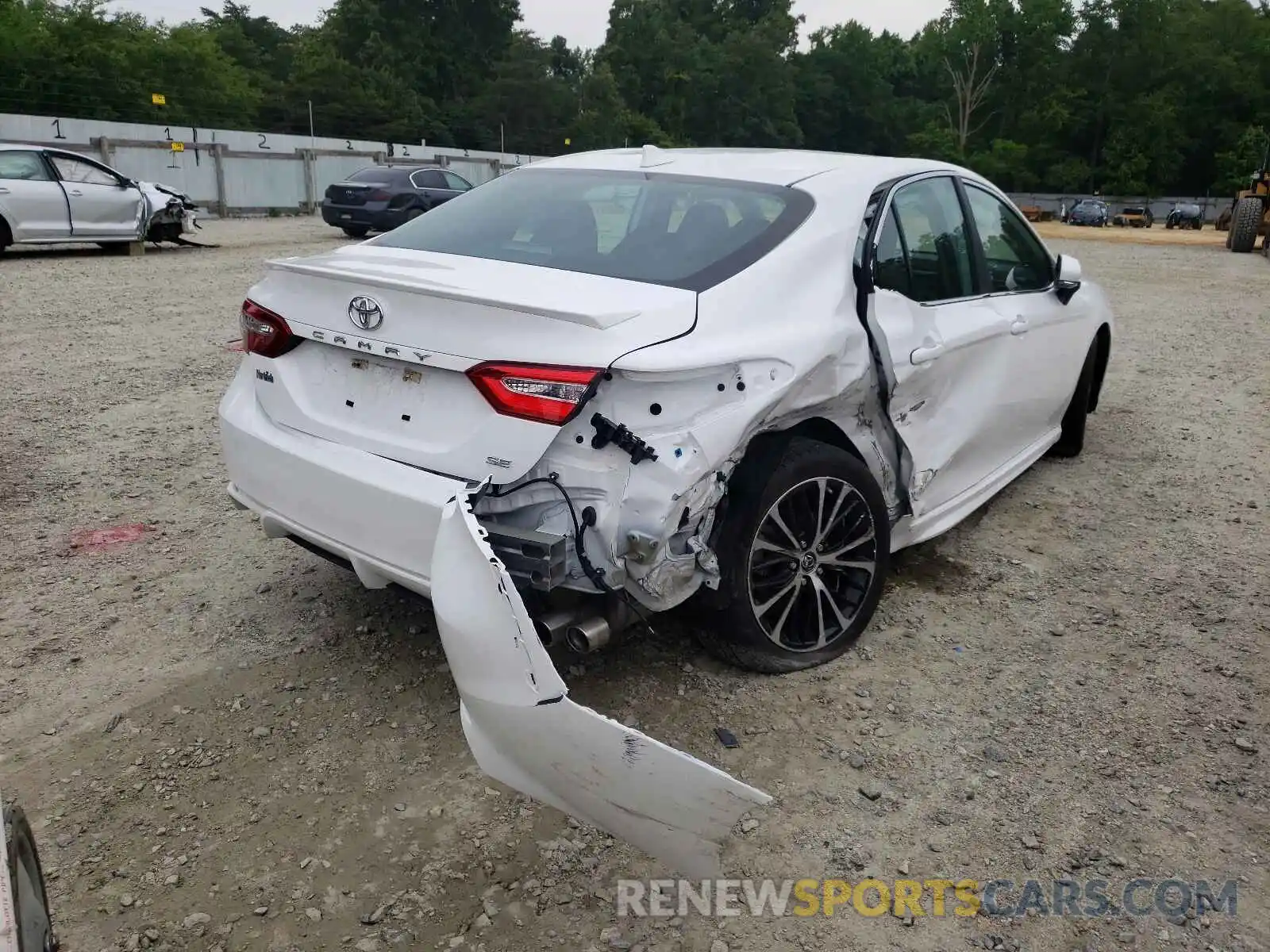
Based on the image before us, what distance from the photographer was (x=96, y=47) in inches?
1660

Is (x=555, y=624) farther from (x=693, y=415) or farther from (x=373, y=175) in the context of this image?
(x=373, y=175)

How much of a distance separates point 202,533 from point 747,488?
267 cm

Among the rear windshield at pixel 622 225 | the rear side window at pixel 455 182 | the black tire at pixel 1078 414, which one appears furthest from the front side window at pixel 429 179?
the rear windshield at pixel 622 225

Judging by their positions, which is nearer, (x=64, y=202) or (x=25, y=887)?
(x=25, y=887)

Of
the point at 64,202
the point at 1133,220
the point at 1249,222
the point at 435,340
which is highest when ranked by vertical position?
the point at 435,340

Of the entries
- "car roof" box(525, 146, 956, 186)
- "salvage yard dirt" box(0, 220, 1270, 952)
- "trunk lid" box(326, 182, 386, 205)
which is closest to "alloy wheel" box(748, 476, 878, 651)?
"salvage yard dirt" box(0, 220, 1270, 952)

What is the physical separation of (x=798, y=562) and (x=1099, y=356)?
368cm

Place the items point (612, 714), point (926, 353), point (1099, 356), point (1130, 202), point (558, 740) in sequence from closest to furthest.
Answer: point (558, 740) → point (612, 714) → point (926, 353) → point (1099, 356) → point (1130, 202)

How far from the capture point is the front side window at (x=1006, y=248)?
438 centimetres

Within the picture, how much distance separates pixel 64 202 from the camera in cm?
1362

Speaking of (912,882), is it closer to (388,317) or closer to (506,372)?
(506,372)

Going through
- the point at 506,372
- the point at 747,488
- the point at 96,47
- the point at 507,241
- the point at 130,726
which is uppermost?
the point at 96,47

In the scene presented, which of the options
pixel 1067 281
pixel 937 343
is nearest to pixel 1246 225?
pixel 1067 281

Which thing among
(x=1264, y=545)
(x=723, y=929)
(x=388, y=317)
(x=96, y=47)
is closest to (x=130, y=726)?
(x=388, y=317)
